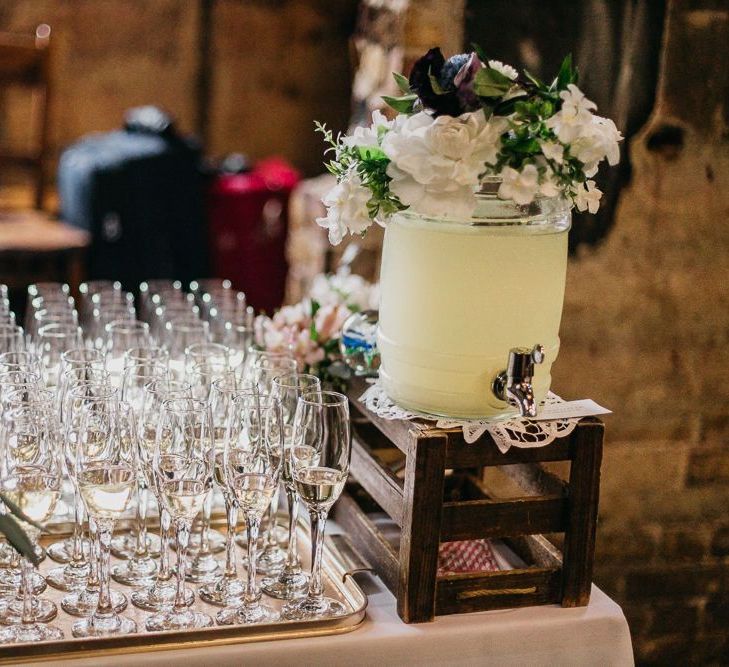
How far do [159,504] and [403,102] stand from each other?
636mm

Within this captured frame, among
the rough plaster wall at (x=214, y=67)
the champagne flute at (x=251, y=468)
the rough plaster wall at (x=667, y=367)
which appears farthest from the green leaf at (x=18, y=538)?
the rough plaster wall at (x=214, y=67)

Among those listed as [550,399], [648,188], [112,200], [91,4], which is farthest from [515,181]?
[91,4]

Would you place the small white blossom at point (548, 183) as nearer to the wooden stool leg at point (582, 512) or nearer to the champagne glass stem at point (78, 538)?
the wooden stool leg at point (582, 512)

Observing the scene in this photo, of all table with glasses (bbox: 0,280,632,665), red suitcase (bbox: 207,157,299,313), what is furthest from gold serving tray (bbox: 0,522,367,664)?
red suitcase (bbox: 207,157,299,313)

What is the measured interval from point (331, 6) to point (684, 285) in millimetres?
3557

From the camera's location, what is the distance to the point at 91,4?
5.34m

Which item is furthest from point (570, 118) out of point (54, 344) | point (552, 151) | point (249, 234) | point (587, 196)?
point (249, 234)

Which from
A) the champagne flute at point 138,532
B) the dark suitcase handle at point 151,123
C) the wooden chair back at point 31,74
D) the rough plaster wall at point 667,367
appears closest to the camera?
the champagne flute at point 138,532

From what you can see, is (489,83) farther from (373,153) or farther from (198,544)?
(198,544)

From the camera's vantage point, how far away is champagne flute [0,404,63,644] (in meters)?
1.36

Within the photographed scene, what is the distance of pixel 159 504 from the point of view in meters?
1.45

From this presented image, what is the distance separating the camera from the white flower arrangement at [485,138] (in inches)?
53.1

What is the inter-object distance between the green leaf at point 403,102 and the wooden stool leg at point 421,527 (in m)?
0.45

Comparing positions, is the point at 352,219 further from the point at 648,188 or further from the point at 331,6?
the point at 331,6
